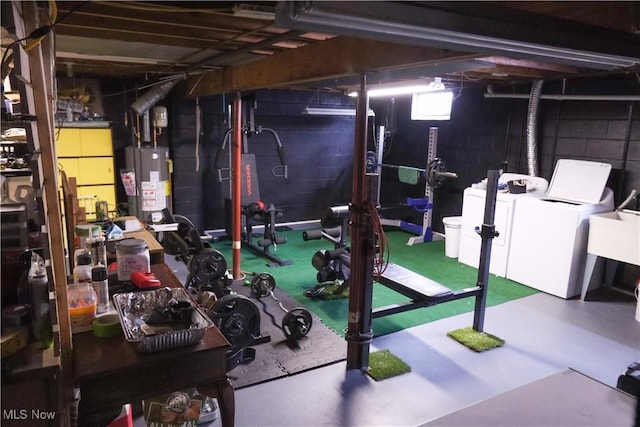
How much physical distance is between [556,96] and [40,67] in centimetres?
497

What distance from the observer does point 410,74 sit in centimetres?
279

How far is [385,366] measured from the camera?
10.3 ft

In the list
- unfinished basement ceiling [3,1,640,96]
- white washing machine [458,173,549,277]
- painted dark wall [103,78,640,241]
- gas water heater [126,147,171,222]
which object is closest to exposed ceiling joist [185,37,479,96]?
unfinished basement ceiling [3,1,640,96]

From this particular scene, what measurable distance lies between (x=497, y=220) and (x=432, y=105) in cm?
199

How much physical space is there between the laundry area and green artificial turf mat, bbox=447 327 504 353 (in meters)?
0.02

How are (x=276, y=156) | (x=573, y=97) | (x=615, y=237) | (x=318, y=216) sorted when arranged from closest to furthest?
1. (x=615, y=237)
2. (x=573, y=97)
3. (x=276, y=156)
4. (x=318, y=216)

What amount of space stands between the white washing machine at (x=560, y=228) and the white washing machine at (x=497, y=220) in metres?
0.07

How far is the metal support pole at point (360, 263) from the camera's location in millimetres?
2924

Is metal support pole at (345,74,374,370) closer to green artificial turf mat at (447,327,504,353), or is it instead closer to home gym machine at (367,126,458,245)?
green artificial turf mat at (447,327,504,353)

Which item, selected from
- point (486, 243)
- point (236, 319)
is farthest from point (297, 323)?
point (486, 243)

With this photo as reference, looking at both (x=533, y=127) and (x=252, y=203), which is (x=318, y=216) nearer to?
(x=252, y=203)

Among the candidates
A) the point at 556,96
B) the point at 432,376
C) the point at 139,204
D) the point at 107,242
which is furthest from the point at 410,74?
the point at 139,204

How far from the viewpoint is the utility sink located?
4.04 metres

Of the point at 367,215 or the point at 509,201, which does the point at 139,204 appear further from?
the point at 509,201
